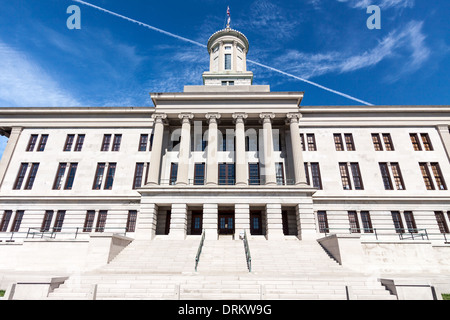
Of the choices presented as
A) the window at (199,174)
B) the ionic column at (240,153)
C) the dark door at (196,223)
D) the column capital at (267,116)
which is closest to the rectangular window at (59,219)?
the dark door at (196,223)

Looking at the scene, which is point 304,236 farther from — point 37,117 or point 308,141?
point 37,117

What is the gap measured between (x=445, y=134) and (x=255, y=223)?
25.2 metres

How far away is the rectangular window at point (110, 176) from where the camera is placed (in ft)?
88.6

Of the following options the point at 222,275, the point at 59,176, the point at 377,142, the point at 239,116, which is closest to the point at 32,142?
the point at 59,176

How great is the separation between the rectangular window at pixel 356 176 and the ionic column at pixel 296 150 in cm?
692

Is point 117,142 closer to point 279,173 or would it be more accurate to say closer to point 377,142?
point 279,173

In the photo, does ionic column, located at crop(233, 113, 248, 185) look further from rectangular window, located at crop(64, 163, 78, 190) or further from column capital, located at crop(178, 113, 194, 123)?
rectangular window, located at crop(64, 163, 78, 190)

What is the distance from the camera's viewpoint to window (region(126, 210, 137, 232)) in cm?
2509

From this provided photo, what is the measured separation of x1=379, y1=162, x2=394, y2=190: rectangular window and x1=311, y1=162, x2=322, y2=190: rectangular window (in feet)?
→ 23.2

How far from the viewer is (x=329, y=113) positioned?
2972cm

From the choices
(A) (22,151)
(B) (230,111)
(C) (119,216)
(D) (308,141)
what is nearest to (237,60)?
(B) (230,111)

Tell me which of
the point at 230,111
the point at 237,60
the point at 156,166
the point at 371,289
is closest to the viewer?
the point at 371,289

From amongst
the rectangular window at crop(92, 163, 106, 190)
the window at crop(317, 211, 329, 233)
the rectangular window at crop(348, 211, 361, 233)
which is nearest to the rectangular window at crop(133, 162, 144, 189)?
the rectangular window at crop(92, 163, 106, 190)
